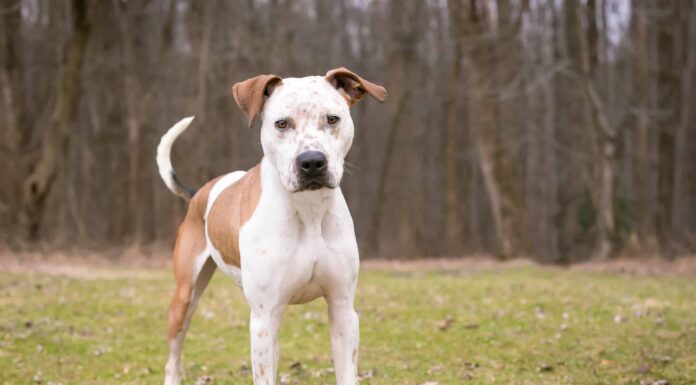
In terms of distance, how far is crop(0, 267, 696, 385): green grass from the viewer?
21.0 ft

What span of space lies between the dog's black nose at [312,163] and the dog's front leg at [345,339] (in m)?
0.81

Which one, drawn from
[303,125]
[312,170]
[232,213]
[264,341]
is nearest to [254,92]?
[303,125]

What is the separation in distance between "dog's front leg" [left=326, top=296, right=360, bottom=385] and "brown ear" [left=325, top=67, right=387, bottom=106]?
1.07 meters

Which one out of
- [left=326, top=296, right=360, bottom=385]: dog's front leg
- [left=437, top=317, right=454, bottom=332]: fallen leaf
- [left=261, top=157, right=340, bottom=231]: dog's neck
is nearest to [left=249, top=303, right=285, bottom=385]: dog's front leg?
[left=326, top=296, right=360, bottom=385]: dog's front leg

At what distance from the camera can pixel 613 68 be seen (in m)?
28.4

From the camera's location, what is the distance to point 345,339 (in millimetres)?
4434

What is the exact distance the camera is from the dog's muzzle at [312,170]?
3943mm

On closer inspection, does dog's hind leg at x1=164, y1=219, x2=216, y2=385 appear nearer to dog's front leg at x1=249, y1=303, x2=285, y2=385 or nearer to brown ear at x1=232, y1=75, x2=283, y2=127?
dog's front leg at x1=249, y1=303, x2=285, y2=385

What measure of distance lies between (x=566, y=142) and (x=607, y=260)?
13.3 metres

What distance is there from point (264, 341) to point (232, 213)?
0.90 m

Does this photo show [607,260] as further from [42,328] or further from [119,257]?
[42,328]

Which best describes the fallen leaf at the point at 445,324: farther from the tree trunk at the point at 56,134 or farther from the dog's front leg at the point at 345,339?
the tree trunk at the point at 56,134

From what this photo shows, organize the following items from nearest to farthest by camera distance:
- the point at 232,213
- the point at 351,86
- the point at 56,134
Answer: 1. the point at 351,86
2. the point at 232,213
3. the point at 56,134

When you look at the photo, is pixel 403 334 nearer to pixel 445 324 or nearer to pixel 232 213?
pixel 445 324
